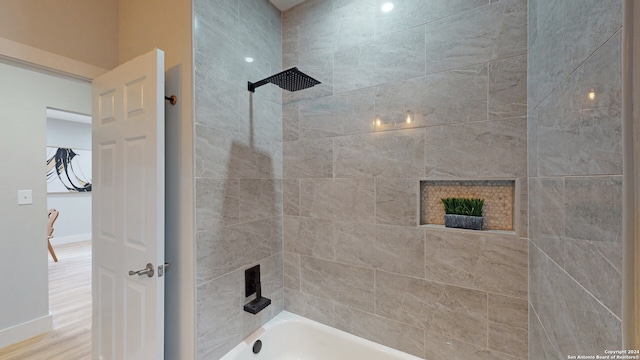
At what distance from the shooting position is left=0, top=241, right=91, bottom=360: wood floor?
207 centimetres

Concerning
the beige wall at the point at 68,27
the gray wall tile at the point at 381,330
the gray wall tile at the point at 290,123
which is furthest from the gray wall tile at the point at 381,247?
the beige wall at the point at 68,27

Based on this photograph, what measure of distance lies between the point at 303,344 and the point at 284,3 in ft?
8.45

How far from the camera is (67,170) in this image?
5.27 m

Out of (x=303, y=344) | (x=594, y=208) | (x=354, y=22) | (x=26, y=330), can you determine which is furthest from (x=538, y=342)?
(x=26, y=330)

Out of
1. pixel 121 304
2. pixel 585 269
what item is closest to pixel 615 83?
pixel 585 269

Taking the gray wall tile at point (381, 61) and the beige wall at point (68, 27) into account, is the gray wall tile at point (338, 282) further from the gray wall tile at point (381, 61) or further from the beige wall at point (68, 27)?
the beige wall at point (68, 27)

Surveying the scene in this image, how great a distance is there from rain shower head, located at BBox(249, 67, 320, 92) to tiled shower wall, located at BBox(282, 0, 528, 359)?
21cm

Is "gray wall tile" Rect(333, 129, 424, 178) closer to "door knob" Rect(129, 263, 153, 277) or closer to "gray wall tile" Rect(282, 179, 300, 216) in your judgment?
"gray wall tile" Rect(282, 179, 300, 216)

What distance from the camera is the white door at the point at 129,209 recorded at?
129 centimetres

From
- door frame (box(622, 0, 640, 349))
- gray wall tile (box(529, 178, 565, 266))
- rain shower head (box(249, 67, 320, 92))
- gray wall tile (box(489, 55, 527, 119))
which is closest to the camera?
door frame (box(622, 0, 640, 349))

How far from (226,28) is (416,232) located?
1716 mm

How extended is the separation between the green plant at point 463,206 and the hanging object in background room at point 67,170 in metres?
7.10

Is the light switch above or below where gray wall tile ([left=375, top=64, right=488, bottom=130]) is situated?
below

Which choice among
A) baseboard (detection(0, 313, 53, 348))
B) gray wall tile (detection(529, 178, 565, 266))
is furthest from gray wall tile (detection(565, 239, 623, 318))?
baseboard (detection(0, 313, 53, 348))
